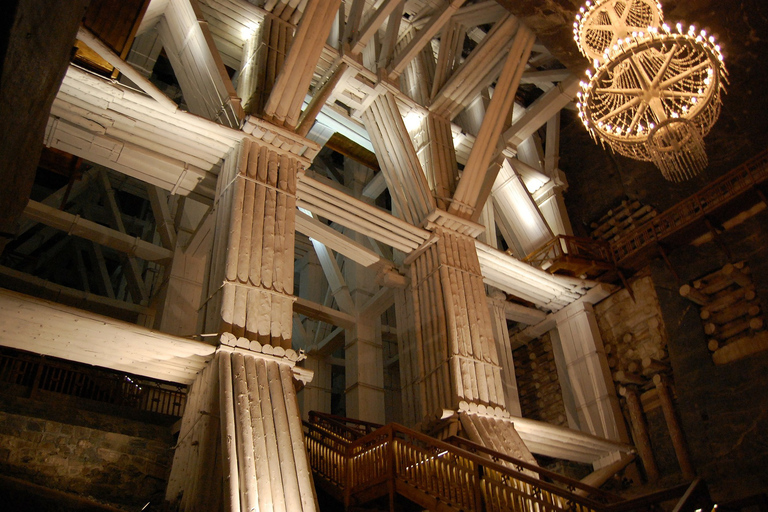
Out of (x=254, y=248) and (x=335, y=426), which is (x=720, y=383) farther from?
(x=254, y=248)

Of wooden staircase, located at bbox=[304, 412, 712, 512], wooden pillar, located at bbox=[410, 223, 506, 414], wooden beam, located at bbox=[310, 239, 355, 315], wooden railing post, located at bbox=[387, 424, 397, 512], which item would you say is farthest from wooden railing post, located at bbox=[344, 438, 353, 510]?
wooden beam, located at bbox=[310, 239, 355, 315]

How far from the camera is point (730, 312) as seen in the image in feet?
38.2

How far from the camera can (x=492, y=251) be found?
13.3 meters

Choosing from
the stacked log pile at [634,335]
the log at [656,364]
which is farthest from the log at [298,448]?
the stacked log pile at [634,335]

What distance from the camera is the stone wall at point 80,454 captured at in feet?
26.1

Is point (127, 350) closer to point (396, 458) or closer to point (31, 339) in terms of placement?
point (31, 339)

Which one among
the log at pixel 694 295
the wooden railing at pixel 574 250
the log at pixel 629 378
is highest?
the wooden railing at pixel 574 250

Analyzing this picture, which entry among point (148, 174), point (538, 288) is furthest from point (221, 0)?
point (538, 288)

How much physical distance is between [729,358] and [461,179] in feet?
19.6

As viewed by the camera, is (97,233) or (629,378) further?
(97,233)

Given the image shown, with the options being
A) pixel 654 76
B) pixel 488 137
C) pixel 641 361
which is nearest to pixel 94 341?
pixel 488 137

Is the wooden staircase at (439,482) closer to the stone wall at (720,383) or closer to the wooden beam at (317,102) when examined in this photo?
the stone wall at (720,383)

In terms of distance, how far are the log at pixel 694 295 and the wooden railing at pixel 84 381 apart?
972 cm

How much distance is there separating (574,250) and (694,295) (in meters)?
2.70
